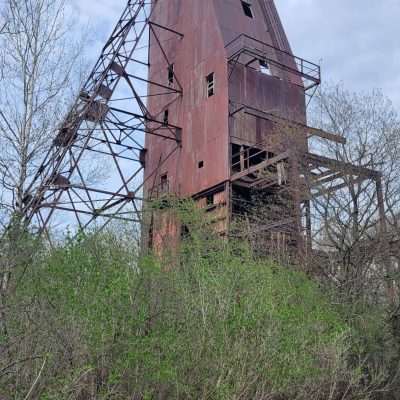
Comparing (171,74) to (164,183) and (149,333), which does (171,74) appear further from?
(149,333)

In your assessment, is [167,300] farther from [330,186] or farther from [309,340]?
[330,186]

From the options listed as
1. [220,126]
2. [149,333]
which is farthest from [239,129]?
[149,333]

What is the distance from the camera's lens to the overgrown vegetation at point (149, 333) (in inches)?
293

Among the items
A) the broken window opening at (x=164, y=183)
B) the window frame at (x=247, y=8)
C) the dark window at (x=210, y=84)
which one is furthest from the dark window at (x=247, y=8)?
the broken window opening at (x=164, y=183)

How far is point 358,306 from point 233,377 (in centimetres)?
666

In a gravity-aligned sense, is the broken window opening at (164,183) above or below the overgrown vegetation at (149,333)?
above

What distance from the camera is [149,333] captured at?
8578 mm

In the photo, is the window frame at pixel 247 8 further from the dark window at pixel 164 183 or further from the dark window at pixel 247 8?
the dark window at pixel 164 183

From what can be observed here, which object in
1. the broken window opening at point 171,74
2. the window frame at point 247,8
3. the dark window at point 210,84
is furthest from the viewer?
the broken window opening at point 171,74

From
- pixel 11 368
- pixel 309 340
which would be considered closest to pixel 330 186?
pixel 309 340

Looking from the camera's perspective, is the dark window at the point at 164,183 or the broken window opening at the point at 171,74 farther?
the broken window opening at the point at 171,74

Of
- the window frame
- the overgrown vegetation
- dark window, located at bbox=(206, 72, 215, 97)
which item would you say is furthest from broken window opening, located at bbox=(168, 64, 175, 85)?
the overgrown vegetation

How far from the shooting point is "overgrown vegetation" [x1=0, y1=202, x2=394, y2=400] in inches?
293

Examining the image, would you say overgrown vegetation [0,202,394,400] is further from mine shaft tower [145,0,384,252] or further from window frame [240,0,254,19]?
window frame [240,0,254,19]
